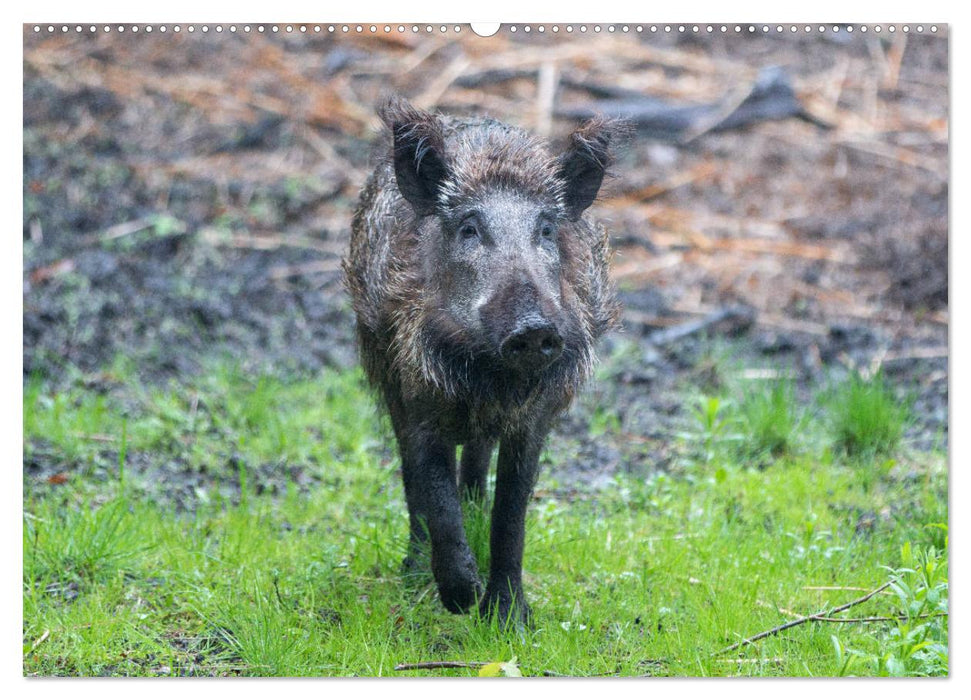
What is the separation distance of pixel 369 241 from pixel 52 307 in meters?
3.57

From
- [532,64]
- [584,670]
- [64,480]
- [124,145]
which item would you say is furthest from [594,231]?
[124,145]

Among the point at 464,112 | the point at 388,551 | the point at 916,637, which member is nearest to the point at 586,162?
the point at 388,551

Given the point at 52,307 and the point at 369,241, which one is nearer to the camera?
the point at 369,241

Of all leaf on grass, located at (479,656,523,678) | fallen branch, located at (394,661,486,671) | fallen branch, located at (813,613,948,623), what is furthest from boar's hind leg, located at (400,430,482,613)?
fallen branch, located at (813,613,948,623)

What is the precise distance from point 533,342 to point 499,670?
1329 mm

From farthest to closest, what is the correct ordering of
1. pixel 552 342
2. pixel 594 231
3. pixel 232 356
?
pixel 232 356 < pixel 594 231 < pixel 552 342

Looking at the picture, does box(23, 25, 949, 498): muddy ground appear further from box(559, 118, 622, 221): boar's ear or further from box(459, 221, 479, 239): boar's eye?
box(459, 221, 479, 239): boar's eye

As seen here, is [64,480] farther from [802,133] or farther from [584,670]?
[802,133]

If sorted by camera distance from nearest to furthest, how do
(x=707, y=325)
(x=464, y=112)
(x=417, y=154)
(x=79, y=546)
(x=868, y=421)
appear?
(x=417, y=154) → (x=79, y=546) → (x=868, y=421) → (x=707, y=325) → (x=464, y=112)

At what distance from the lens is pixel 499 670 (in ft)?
15.2

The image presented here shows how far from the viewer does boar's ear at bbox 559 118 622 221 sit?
5.02 metres

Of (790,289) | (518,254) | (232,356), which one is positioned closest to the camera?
(518,254)

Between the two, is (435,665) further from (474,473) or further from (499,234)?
(499,234)

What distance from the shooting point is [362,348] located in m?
5.80
